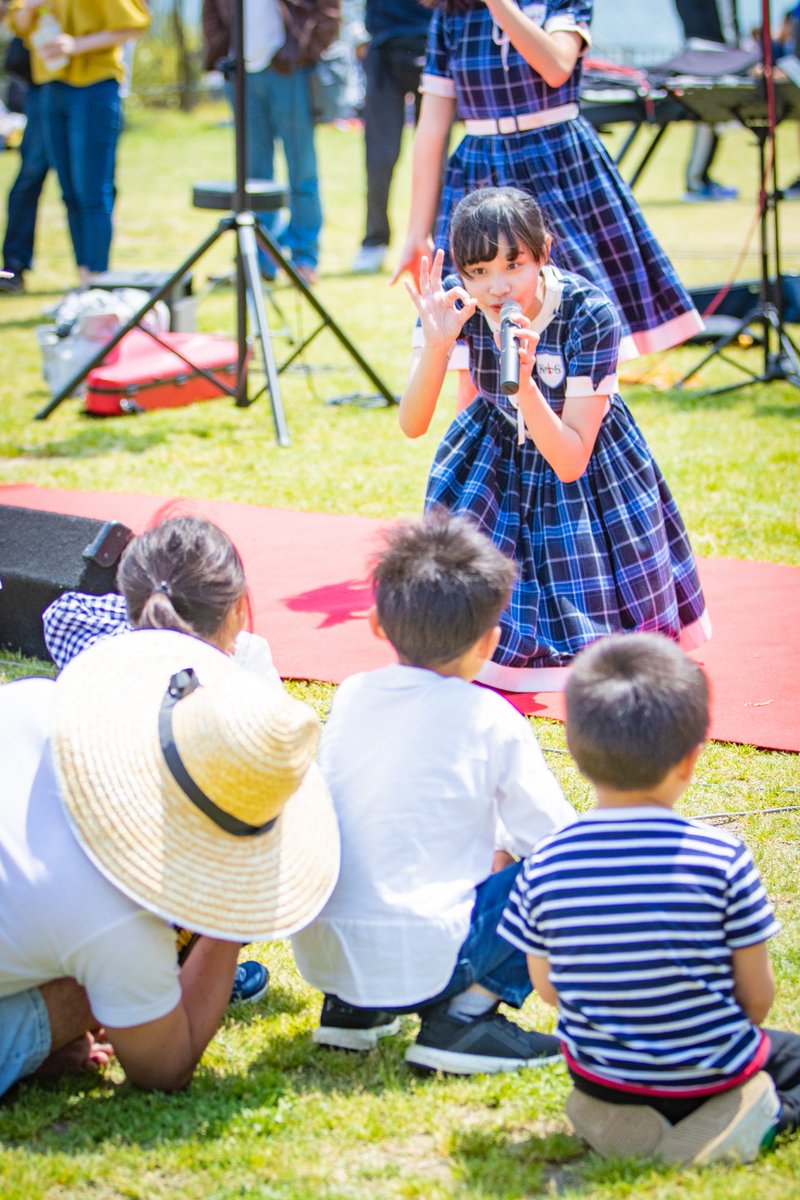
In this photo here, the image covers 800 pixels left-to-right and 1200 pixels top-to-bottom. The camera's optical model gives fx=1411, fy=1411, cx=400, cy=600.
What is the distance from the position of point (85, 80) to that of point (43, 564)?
418 cm

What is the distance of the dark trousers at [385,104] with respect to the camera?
789 cm

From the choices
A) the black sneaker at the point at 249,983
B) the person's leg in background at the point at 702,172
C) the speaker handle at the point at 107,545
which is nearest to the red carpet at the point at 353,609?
the speaker handle at the point at 107,545

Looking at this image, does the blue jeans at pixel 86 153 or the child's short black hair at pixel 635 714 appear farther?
the blue jeans at pixel 86 153

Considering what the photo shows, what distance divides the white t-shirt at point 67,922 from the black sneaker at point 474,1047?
0.34 m

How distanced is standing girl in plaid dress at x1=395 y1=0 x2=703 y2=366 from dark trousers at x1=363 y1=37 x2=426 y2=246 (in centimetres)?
428

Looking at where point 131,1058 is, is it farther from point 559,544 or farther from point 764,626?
point 764,626

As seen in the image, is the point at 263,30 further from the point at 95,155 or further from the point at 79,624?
the point at 79,624

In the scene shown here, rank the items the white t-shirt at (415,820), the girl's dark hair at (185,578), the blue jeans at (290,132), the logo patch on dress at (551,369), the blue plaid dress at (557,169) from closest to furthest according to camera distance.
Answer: the white t-shirt at (415,820), the girl's dark hair at (185,578), the logo patch on dress at (551,369), the blue plaid dress at (557,169), the blue jeans at (290,132)

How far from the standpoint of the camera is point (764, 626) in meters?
3.30

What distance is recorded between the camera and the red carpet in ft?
9.59

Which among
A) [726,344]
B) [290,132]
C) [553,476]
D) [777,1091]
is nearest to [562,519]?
[553,476]

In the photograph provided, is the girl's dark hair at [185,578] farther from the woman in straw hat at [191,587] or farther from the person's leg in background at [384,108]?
the person's leg in background at [384,108]

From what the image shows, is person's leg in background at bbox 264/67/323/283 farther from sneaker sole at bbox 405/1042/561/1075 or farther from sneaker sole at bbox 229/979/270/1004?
sneaker sole at bbox 405/1042/561/1075

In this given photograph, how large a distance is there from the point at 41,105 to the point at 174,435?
250cm
